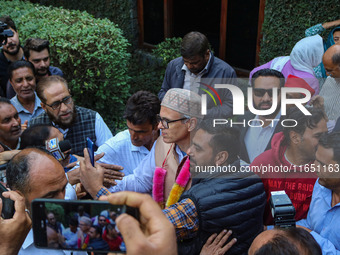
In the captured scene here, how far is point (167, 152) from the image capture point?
121 inches

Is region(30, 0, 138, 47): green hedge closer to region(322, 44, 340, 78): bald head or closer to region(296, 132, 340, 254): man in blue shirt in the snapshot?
region(322, 44, 340, 78): bald head

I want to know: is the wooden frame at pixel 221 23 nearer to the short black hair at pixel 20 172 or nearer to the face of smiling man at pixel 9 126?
the face of smiling man at pixel 9 126

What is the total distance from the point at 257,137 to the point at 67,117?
1957 mm

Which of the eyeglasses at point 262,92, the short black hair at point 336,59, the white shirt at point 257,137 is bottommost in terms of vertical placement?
the white shirt at point 257,137

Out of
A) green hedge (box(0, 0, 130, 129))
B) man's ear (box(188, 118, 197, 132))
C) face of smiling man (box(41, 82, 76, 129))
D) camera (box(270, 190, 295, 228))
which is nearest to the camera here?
camera (box(270, 190, 295, 228))

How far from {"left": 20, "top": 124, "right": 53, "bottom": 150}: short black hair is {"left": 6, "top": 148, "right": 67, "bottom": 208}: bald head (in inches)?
36.2

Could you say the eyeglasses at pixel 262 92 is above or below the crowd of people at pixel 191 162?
above

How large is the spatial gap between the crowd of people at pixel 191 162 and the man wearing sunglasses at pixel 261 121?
1 centimetres

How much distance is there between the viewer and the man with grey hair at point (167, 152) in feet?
9.59

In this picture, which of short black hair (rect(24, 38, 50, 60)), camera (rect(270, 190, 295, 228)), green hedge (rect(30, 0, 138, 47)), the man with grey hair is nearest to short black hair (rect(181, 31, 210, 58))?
the man with grey hair

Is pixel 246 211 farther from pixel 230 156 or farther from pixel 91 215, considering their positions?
pixel 91 215

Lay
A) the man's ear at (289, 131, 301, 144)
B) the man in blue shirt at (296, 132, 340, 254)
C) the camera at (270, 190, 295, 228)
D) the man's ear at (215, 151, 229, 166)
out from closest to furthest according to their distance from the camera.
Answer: the camera at (270, 190, 295, 228) < the man in blue shirt at (296, 132, 340, 254) < the man's ear at (215, 151, 229, 166) < the man's ear at (289, 131, 301, 144)

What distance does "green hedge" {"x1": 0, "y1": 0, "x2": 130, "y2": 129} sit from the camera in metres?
5.75

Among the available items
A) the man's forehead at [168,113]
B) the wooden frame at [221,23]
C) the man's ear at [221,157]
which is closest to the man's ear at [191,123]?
the man's forehead at [168,113]
